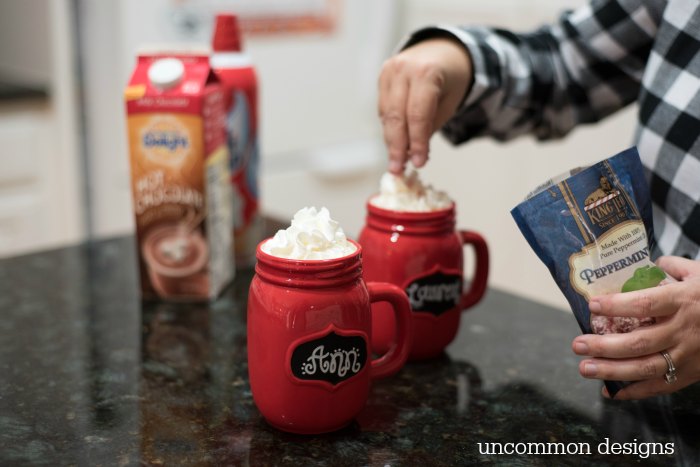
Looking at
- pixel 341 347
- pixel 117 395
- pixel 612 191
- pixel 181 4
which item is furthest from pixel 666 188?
pixel 181 4

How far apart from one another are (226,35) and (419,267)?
19.8 inches

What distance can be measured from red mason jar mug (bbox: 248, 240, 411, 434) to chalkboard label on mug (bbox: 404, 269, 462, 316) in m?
0.12

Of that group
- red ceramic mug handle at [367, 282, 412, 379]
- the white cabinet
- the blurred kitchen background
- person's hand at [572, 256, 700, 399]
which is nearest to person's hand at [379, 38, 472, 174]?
red ceramic mug handle at [367, 282, 412, 379]

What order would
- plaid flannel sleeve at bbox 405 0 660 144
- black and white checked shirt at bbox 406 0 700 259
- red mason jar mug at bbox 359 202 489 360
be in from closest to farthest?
1. red mason jar mug at bbox 359 202 489 360
2. black and white checked shirt at bbox 406 0 700 259
3. plaid flannel sleeve at bbox 405 0 660 144

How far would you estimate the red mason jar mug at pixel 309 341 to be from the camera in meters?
0.69

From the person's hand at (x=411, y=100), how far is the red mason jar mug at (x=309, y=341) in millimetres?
230

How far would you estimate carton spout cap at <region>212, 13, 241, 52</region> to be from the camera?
1.15 meters

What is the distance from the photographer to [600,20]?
112 centimetres

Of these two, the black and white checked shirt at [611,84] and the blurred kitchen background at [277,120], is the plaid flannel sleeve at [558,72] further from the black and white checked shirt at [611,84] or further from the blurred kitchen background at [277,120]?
the blurred kitchen background at [277,120]

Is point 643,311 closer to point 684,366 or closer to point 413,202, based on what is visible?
point 684,366

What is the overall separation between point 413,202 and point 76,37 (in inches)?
60.8

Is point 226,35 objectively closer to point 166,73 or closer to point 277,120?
point 166,73

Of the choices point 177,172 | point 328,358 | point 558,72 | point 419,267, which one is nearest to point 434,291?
point 419,267

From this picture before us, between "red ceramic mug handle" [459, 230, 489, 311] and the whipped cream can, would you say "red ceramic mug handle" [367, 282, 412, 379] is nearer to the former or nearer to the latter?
"red ceramic mug handle" [459, 230, 489, 311]
